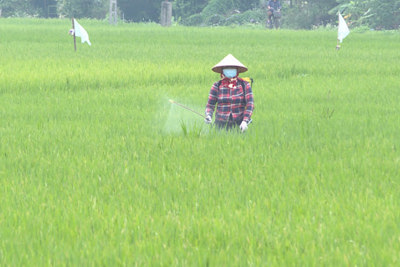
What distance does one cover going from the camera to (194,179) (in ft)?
15.4

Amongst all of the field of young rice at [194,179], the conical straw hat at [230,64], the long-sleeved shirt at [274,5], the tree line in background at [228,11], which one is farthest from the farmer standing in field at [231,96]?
the long-sleeved shirt at [274,5]

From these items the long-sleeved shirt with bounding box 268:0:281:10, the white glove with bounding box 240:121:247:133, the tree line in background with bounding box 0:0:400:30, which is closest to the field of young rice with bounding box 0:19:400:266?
the white glove with bounding box 240:121:247:133

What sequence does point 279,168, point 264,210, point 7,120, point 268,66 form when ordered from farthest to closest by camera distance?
point 268,66 → point 7,120 → point 279,168 → point 264,210

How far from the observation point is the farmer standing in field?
20.1 ft

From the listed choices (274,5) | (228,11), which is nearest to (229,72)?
(274,5)

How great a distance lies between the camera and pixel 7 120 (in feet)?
25.0

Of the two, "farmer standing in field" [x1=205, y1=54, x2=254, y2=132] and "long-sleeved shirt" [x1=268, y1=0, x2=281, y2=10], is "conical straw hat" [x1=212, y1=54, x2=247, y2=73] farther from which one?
"long-sleeved shirt" [x1=268, y1=0, x2=281, y2=10]

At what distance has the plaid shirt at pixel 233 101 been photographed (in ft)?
20.2

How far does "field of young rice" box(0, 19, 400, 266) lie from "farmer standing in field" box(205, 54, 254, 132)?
208 mm

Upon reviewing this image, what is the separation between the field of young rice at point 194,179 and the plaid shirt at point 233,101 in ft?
0.72

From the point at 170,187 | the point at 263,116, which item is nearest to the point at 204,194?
the point at 170,187

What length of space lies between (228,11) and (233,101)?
129 feet

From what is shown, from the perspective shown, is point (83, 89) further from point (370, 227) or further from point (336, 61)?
point (370, 227)

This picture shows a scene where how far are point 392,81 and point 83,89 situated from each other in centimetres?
521
